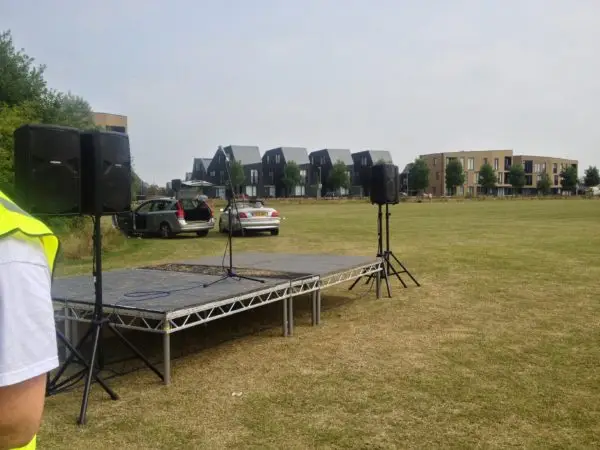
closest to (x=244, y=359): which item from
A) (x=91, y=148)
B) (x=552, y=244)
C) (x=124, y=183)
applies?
(x=124, y=183)

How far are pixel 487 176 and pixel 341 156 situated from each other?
2518 centimetres

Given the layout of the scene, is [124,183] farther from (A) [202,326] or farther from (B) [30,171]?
(A) [202,326]

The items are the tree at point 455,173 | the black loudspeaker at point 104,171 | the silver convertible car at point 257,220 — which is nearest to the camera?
the black loudspeaker at point 104,171

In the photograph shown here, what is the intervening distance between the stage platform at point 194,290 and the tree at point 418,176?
82209 millimetres

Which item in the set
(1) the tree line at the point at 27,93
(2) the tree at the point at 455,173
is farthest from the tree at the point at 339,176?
(1) the tree line at the point at 27,93

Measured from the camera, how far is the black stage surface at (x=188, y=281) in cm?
493

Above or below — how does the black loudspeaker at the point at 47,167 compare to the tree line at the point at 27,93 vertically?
below

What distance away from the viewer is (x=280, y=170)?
89875 mm

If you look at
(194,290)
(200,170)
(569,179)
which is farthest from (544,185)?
(194,290)

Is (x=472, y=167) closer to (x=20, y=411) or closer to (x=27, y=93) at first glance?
(x=27, y=93)

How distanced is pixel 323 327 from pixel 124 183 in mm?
3130

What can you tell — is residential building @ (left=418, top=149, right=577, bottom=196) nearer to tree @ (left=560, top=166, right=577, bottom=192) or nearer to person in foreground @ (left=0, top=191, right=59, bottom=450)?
tree @ (left=560, top=166, right=577, bottom=192)

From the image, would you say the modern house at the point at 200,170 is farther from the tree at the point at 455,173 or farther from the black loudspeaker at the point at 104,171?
the black loudspeaker at the point at 104,171

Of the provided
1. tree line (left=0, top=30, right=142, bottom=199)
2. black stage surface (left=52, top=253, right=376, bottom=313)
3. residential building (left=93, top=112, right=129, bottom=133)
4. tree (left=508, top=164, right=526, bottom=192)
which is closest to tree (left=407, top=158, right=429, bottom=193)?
tree (left=508, top=164, right=526, bottom=192)
